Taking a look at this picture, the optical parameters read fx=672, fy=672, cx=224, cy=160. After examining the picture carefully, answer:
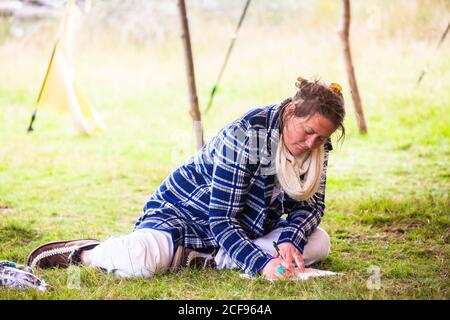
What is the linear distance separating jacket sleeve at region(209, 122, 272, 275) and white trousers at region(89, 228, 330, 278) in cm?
24

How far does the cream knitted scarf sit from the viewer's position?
308 centimetres

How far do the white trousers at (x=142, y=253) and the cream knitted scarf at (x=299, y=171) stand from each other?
1.21 feet

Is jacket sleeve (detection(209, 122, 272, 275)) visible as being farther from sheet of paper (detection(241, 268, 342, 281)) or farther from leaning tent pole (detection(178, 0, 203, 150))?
leaning tent pole (detection(178, 0, 203, 150))

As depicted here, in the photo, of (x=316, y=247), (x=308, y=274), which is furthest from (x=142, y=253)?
(x=316, y=247)

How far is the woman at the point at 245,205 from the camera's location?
3.02 meters

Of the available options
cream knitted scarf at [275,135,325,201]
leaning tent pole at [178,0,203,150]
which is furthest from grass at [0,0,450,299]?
leaning tent pole at [178,0,203,150]

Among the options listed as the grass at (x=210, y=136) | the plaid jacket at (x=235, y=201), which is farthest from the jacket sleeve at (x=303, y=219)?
the grass at (x=210, y=136)

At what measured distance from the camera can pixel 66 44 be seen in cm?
840

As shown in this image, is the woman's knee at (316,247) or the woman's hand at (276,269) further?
the woman's knee at (316,247)

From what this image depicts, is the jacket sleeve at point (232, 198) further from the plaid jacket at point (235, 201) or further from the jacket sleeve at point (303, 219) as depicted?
the jacket sleeve at point (303, 219)

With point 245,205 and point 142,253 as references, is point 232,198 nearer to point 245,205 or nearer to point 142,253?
point 245,205
